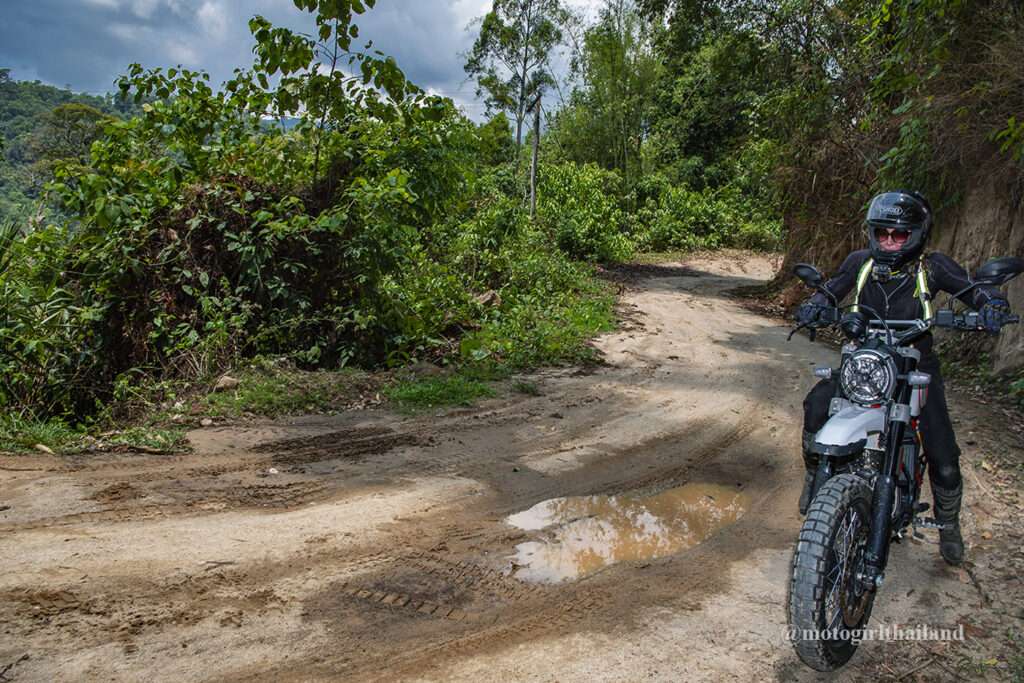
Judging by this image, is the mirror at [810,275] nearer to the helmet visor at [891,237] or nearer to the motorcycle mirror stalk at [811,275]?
the motorcycle mirror stalk at [811,275]

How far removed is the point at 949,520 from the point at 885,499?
115cm

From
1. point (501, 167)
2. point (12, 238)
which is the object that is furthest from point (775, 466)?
point (501, 167)

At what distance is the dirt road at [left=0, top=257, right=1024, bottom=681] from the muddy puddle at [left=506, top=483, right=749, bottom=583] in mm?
18

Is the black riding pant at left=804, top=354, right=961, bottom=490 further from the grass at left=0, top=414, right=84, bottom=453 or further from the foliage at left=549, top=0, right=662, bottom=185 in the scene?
the foliage at left=549, top=0, right=662, bottom=185

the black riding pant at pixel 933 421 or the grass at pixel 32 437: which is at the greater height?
the black riding pant at pixel 933 421

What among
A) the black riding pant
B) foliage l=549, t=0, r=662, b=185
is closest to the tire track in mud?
the black riding pant

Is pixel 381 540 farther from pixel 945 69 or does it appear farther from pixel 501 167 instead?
pixel 501 167

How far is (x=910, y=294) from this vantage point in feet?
12.7

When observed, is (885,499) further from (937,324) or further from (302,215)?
(302,215)

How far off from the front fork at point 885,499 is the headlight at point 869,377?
0.14 m

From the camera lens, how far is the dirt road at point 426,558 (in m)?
3.14

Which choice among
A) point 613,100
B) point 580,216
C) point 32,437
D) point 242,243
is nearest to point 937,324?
point 32,437

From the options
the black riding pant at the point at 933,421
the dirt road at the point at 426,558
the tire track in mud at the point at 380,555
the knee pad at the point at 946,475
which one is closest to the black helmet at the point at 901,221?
the black riding pant at the point at 933,421

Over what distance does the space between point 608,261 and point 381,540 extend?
19226 mm
